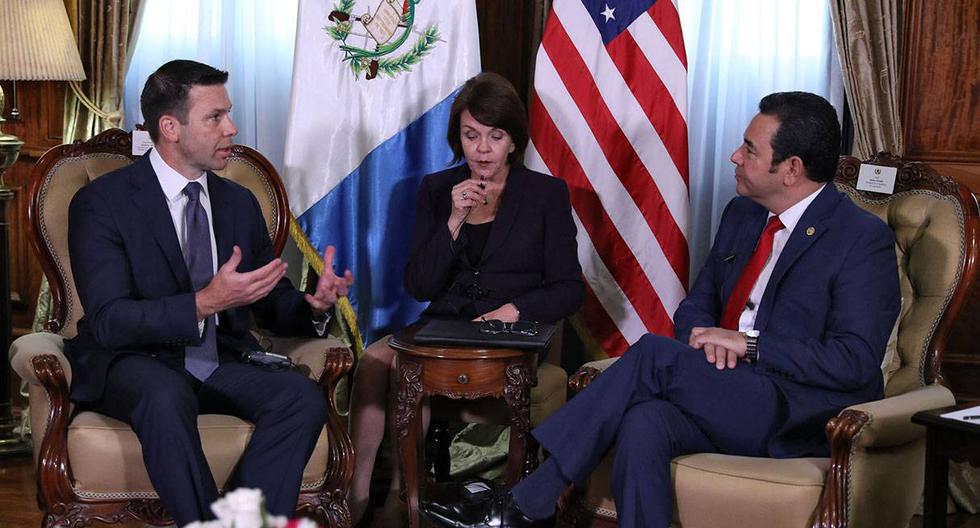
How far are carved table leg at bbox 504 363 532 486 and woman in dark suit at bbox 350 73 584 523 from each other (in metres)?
0.34

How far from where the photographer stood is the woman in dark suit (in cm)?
356

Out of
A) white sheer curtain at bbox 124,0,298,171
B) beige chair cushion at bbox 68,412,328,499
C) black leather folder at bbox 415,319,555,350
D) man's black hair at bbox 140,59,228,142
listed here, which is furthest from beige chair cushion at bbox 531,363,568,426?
white sheer curtain at bbox 124,0,298,171

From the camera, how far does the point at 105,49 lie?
4531mm

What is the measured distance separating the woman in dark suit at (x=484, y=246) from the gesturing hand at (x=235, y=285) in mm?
765

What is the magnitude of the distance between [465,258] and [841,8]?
1.65 metres

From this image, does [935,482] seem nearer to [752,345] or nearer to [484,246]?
[752,345]

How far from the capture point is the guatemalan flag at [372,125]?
161 inches

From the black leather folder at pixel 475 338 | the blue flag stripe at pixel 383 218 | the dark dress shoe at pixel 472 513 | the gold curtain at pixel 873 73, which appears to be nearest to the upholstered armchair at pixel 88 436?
the black leather folder at pixel 475 338

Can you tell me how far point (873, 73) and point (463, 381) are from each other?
190 centimetres

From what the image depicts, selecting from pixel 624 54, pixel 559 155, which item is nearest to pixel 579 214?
pixel 559 155

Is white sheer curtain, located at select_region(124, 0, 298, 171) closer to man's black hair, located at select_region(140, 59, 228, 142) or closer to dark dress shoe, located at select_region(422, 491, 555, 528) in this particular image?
man's black hair, located at select_region(140, 59, 228, 142)

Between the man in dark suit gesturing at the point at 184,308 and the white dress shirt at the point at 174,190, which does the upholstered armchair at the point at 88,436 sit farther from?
the white dress shirt at the point at 174,190

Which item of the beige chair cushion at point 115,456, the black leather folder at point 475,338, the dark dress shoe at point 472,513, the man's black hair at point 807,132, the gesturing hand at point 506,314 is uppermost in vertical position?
the man's black hair at point 807,132

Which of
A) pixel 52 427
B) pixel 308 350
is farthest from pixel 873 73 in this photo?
pixel 52 427
